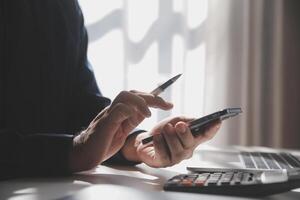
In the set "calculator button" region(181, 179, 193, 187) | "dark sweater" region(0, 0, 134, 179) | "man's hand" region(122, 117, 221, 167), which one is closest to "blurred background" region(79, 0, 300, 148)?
"dark sweater" region(0, 0, 134, 179)

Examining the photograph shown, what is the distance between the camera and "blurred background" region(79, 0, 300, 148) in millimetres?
1636

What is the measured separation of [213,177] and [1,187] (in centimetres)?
28

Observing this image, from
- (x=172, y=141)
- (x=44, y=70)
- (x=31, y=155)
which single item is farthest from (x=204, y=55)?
(x=31, y=155)

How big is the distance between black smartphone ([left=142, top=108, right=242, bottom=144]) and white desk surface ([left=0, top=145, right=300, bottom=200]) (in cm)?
9

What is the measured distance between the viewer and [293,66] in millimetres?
1737

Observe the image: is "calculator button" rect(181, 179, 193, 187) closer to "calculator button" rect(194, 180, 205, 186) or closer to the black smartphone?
"calculator button" rect(194, 180, 205, 186)

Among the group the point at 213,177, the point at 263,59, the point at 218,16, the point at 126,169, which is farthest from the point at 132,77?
the point at 213,177

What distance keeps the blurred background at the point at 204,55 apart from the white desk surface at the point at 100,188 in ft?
3.24

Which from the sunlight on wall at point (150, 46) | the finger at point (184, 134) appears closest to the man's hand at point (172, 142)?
the finger at point (184, 134)

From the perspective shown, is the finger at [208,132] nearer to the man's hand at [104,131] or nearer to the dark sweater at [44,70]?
the man's hand at [104,131]

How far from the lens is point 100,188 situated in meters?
0.52

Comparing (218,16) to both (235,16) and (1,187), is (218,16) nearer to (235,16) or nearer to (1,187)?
(235,16)

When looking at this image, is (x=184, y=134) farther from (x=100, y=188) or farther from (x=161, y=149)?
(x=100, y=188)

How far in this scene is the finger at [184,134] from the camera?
68 cm
